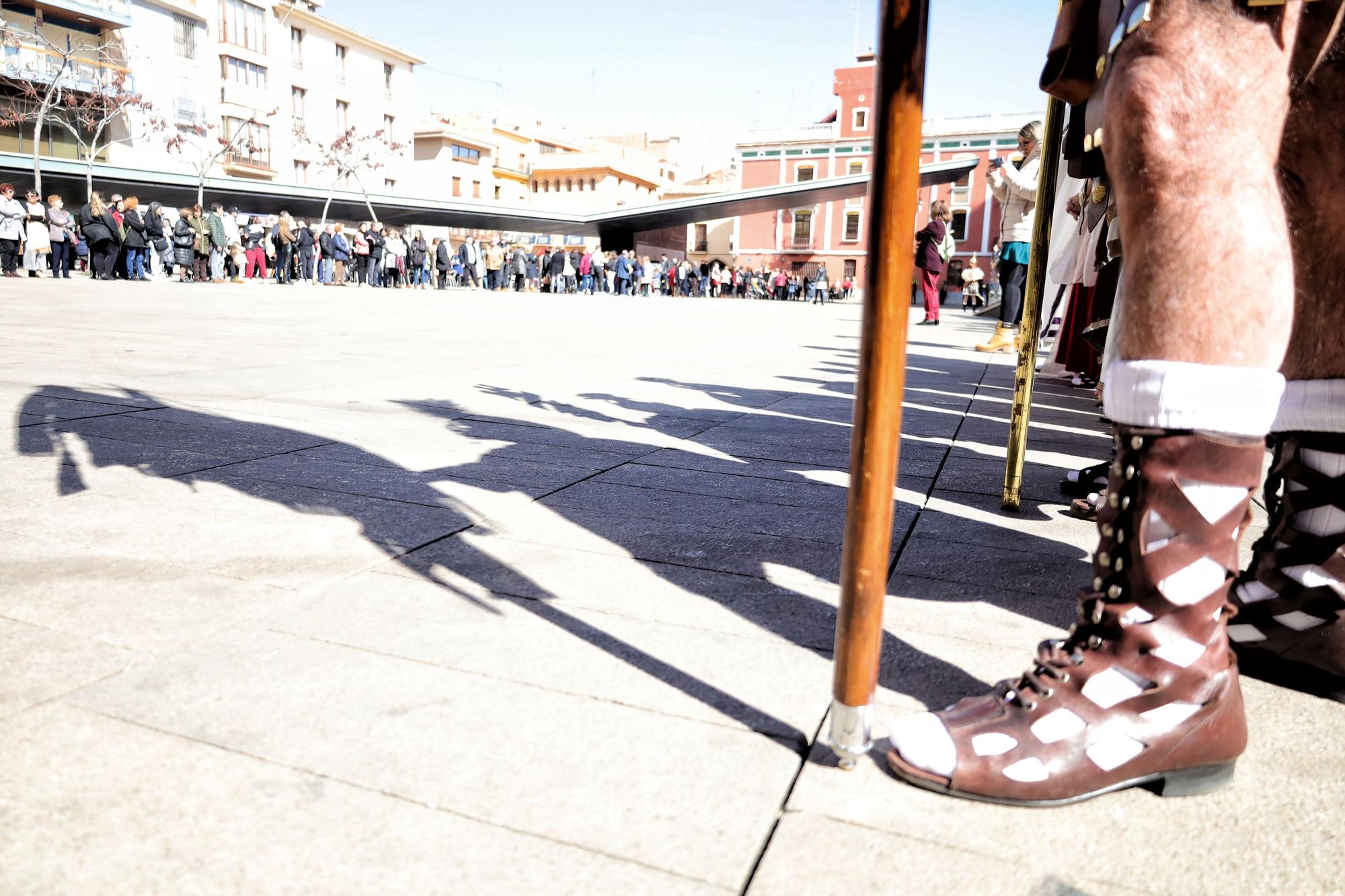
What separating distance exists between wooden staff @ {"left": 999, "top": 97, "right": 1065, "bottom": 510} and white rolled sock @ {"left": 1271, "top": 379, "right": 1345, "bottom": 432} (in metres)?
0.78

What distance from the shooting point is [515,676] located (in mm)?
1299

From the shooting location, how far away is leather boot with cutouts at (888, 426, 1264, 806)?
107cm

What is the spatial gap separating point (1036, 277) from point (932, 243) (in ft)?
28.9

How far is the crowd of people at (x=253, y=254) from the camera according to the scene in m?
17.0

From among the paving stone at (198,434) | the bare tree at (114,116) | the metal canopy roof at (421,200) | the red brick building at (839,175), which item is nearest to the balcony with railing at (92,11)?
the bare tree at (114,116)

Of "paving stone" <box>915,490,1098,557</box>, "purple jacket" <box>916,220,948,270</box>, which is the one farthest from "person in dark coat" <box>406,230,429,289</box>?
"paving stone" <box>915,490,1098,557</box>

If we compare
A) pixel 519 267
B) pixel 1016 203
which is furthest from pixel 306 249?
pixel 1016 203

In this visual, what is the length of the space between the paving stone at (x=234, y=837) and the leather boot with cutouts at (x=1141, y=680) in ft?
1.30

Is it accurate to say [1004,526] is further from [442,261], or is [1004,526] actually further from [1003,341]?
[442,261]

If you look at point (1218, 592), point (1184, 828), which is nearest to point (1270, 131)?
point (1218, 592)

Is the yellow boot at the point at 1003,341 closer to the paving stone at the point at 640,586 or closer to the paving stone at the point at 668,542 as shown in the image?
the paving stone at the point at 668,542

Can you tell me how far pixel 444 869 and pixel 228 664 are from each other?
0.58 meters

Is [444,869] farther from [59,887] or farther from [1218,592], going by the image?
[1218,592]

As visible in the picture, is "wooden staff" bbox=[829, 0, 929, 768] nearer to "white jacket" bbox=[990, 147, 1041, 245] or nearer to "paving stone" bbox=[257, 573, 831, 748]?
"paving stone" bbox=[257, 573, 831, 748]
